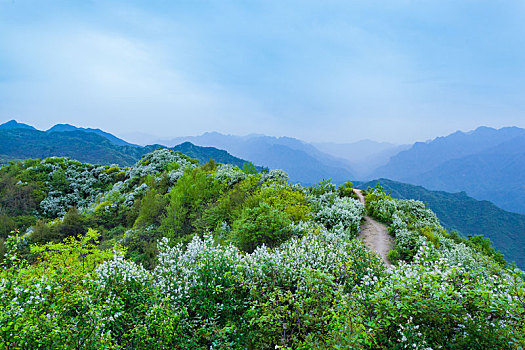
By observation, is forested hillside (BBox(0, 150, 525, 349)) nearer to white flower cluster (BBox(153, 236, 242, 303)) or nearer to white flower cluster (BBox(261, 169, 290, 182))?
white flower cluster (BBox(153, 236, 242, 303))

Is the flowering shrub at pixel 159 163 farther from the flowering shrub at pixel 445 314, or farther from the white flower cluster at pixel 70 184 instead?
the flowering shrub at pixel 445 314

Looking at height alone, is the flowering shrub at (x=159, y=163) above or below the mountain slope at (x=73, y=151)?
below

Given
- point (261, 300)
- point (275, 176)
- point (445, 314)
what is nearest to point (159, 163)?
point (275, 176)

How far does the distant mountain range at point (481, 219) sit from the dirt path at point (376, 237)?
7822 centimetres

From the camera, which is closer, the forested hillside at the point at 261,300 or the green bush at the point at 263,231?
the forested hillside at the point at 261,300

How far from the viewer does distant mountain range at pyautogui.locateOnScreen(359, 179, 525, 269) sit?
282ft

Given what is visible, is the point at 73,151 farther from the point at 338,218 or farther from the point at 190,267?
the point at 190,267

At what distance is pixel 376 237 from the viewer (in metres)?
15.8

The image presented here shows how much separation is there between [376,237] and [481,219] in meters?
122

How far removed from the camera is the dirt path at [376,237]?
1394cm

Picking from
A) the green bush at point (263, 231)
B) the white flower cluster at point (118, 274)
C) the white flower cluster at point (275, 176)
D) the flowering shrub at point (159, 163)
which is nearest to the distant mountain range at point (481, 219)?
the flowering shrub at point (159, 163)

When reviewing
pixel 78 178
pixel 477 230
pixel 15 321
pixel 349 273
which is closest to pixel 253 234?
pixel 349 273

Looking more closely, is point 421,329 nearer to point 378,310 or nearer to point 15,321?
point 378,310

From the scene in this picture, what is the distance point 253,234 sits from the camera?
38.8ft
